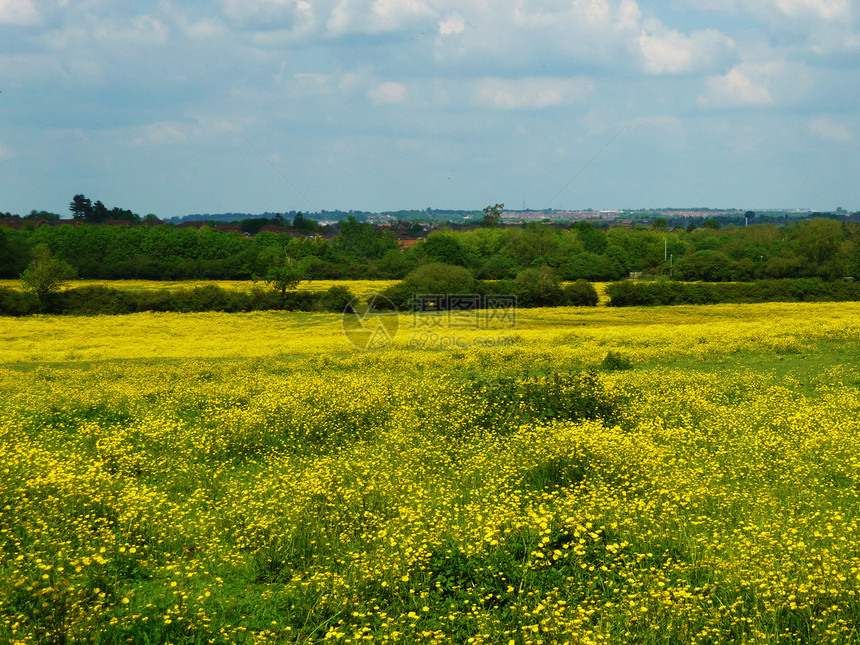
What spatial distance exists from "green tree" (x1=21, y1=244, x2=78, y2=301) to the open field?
99.6 ft

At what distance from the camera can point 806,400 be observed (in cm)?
1295

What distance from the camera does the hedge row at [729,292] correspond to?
159 ft

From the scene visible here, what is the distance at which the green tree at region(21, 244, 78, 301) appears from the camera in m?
41.8

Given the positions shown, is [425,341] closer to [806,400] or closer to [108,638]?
[806,400]

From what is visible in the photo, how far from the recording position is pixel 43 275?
41844 millimetres

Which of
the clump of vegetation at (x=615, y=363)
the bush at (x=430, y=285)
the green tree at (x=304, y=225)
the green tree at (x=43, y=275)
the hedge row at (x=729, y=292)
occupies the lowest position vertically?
the clump of vegetation at (x=615, y=363)

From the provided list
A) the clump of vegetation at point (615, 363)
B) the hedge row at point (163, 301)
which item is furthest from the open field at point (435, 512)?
the hedge row at point (163, 301)

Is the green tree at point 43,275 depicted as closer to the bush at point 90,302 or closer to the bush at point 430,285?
the bush at point 90,302

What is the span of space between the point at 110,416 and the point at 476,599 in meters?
9.35

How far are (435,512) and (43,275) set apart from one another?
42.0m

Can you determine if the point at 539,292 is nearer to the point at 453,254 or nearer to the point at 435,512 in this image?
the point at 453,254

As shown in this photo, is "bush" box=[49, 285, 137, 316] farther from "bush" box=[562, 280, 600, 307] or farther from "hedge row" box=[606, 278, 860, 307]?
"hedge row" box=[606, 278, 860, 307]

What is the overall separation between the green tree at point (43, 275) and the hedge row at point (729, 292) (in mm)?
35932

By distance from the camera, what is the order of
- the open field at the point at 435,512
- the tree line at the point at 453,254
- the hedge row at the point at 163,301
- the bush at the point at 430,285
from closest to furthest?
the open field at the point at 435,512, the hedge row at the point at 163,301, the bush at the point at 430,285, the tree line at the point at 453,254
